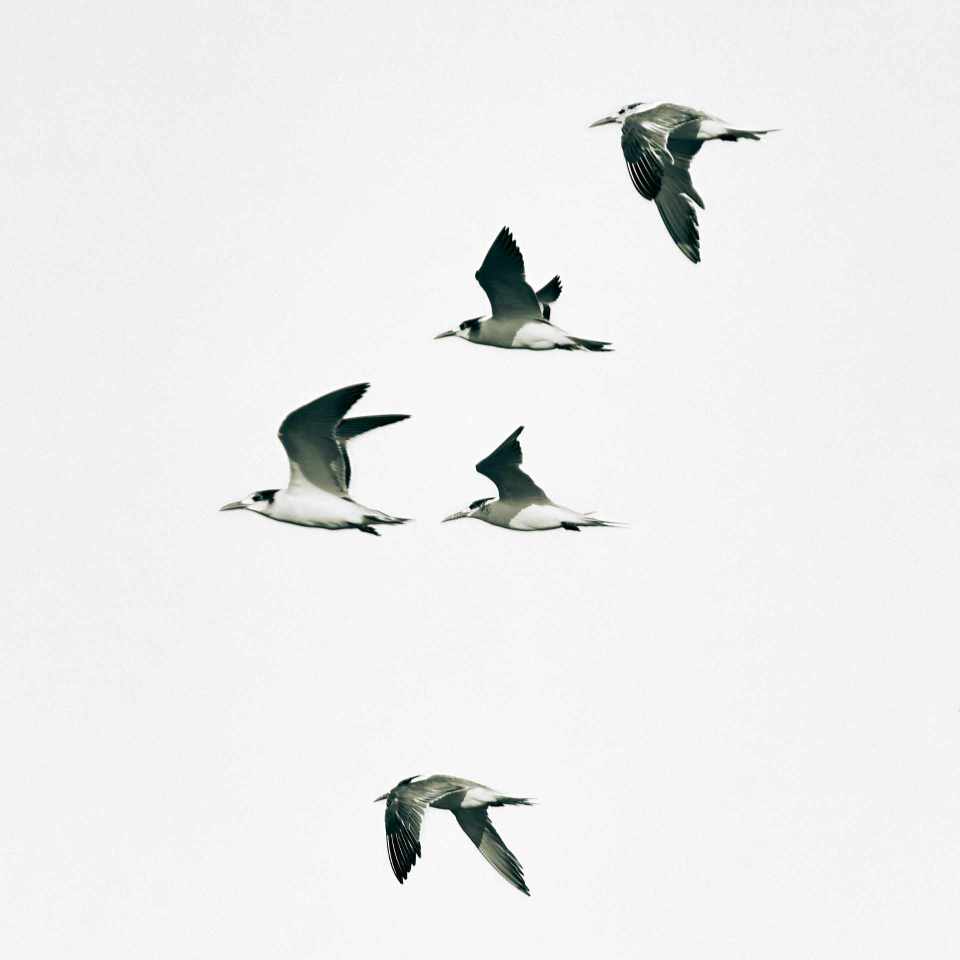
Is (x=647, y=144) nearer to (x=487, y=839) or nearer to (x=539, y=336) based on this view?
(x=539, y=336)

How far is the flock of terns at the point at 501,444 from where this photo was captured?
2494 centimetres

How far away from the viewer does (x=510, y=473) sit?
2719cm

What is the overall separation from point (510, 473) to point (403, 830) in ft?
15.8

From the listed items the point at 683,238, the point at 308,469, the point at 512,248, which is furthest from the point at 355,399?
the point at 683,238

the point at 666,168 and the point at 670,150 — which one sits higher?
the point at 670,150

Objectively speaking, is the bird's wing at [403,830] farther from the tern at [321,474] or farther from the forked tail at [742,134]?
the forked tail at [742,134]

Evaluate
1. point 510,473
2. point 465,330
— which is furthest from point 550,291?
point 510,473

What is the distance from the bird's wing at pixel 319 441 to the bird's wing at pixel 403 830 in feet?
13.2

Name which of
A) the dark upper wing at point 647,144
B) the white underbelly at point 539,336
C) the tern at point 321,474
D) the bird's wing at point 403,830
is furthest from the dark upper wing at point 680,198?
the bird's wing at point 403,830

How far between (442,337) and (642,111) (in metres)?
4.66

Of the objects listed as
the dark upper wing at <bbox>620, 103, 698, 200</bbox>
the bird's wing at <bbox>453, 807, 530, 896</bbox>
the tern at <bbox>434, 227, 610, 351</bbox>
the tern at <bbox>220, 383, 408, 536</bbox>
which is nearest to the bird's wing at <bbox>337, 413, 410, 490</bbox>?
the tern at <bbox>220, 383, 408, 536</bbox>

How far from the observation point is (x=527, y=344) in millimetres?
27578

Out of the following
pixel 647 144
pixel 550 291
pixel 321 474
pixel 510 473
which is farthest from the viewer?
pixel 550 291

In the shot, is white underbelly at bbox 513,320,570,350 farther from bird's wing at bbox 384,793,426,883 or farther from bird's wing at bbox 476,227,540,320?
bird's wing at bbox 384,793,426,883
